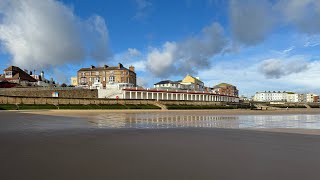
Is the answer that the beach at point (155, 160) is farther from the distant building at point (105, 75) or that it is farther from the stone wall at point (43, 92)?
the distant building at point (105, 75)

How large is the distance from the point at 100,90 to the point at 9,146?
65.8 metres

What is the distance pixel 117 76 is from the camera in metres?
107

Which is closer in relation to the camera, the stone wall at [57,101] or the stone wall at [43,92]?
the stone wall at [57,101]

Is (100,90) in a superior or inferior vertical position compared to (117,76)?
inferior

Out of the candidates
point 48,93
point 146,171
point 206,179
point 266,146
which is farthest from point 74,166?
point 48,93

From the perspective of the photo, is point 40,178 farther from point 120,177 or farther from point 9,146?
point 9,146

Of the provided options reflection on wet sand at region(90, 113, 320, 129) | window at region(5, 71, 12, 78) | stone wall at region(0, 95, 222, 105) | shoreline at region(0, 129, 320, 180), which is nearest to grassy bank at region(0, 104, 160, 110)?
stone wall at region(0, 95, 222, 105)

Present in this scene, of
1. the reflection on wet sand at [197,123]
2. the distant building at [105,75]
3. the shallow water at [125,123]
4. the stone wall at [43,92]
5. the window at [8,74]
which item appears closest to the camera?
the shallow water at [125,123]

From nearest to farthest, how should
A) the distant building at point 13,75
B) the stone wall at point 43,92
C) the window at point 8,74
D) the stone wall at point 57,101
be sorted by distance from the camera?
the stone wall at point 57,101
the stone wall at point 43,92
the distant building at point 13,75
the window at point 8,74

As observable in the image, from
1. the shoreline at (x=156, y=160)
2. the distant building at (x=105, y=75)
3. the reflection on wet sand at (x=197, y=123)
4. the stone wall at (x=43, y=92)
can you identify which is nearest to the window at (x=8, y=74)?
the distant building at (x=105, y=75)

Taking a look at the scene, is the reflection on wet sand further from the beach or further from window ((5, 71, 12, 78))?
window ((5, 71, 12, 78))

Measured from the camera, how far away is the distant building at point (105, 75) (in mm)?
106812

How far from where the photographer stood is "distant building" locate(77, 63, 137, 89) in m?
107

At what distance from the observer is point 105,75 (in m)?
108
